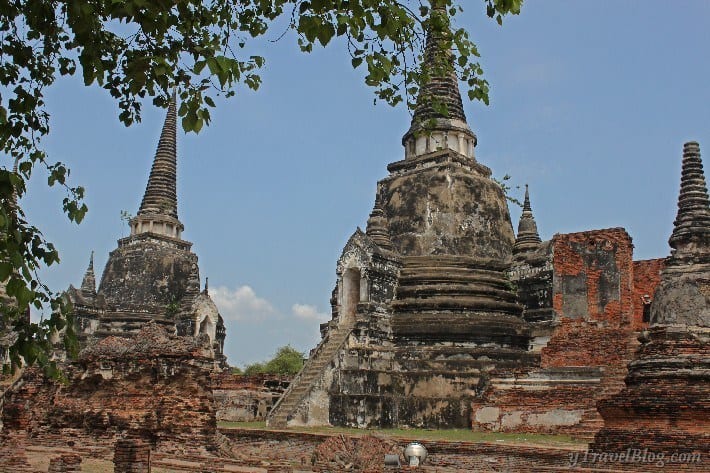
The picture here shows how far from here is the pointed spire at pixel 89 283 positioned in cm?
3165

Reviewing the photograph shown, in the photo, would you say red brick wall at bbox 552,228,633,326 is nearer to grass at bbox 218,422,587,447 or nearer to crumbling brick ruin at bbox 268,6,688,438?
crumbling brick ruin at bbox 268,6,688,438

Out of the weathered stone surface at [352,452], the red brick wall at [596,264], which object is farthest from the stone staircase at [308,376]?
the weathered stone surface at [352,452]

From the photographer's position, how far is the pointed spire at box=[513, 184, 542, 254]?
2319cm

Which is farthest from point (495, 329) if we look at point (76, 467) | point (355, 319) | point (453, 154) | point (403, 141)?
point (76, 467)

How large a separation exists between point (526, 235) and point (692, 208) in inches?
318

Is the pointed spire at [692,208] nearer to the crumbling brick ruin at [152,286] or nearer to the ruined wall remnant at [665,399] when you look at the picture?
the ruined wall remnant at [665,399]

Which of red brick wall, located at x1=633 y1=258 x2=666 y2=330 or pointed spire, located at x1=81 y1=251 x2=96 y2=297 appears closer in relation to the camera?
red brick wall, located at x1=633 y1=258 x2=666 y2=330

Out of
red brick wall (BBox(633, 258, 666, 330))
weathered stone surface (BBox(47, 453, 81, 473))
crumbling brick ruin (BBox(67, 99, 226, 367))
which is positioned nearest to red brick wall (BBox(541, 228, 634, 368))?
red brick wall (BBox(633, 258, 666, 330))

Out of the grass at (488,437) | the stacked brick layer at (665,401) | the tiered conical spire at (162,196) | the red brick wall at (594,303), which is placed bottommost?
the grass at (488,437)

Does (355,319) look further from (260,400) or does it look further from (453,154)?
(453,154)

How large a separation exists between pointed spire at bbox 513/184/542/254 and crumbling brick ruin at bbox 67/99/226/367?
1224 centimetres

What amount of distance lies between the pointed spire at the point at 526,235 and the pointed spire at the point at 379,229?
12.0 feet

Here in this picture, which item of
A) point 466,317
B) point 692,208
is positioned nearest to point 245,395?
point 466,317

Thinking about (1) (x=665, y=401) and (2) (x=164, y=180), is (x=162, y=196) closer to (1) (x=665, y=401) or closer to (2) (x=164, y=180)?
(2) (x=164, y=180)
